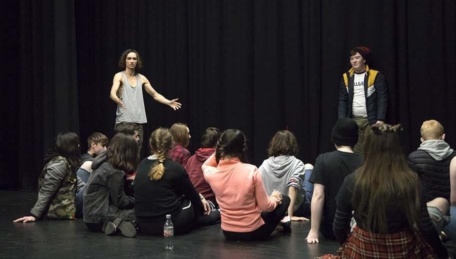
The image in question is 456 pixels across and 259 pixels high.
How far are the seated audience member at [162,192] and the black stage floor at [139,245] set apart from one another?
0.12 metres

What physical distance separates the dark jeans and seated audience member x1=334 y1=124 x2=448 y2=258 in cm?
155

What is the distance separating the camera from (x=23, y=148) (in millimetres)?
10031

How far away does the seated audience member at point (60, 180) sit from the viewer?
644cm

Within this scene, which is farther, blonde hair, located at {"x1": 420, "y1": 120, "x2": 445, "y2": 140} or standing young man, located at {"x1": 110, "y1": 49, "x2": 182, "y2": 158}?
standing young man, located at {"x1": 110, "y1": 49, "x2": 182, "y2": 158}

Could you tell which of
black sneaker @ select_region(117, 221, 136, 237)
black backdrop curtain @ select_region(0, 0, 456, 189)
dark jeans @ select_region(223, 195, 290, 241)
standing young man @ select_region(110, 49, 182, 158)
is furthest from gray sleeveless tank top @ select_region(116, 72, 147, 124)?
dark jeans @ select_region(223, 195, 290, 241)

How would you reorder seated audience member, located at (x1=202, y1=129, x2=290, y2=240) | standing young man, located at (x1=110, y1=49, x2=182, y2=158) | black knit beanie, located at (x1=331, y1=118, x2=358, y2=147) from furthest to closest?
standing young man, located at (x1=110, y1=49, x2=182, y2=158) < seated audience member, located at (x1=202, y1=129, x2=290, y2=240) < black knit beanie, located at (x1=331, y1=118, x2=358, y2=147)

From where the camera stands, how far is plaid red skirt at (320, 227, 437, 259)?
12.0 ft

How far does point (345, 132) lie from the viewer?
4.83 m

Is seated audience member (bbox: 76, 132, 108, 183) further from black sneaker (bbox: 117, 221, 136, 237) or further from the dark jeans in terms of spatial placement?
the dark jeans

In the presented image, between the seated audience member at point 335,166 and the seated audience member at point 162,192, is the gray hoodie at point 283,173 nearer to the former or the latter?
the seated audience member at point 162,192

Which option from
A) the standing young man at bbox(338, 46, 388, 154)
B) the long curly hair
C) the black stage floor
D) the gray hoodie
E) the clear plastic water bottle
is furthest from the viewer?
the standing young man at bbox(338, 46, 388, 154)

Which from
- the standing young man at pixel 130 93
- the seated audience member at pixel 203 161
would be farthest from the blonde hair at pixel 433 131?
the standing young man at pixel 130 93

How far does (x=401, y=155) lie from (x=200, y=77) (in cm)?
565

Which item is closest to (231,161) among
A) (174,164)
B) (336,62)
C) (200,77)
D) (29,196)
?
(174,164)
